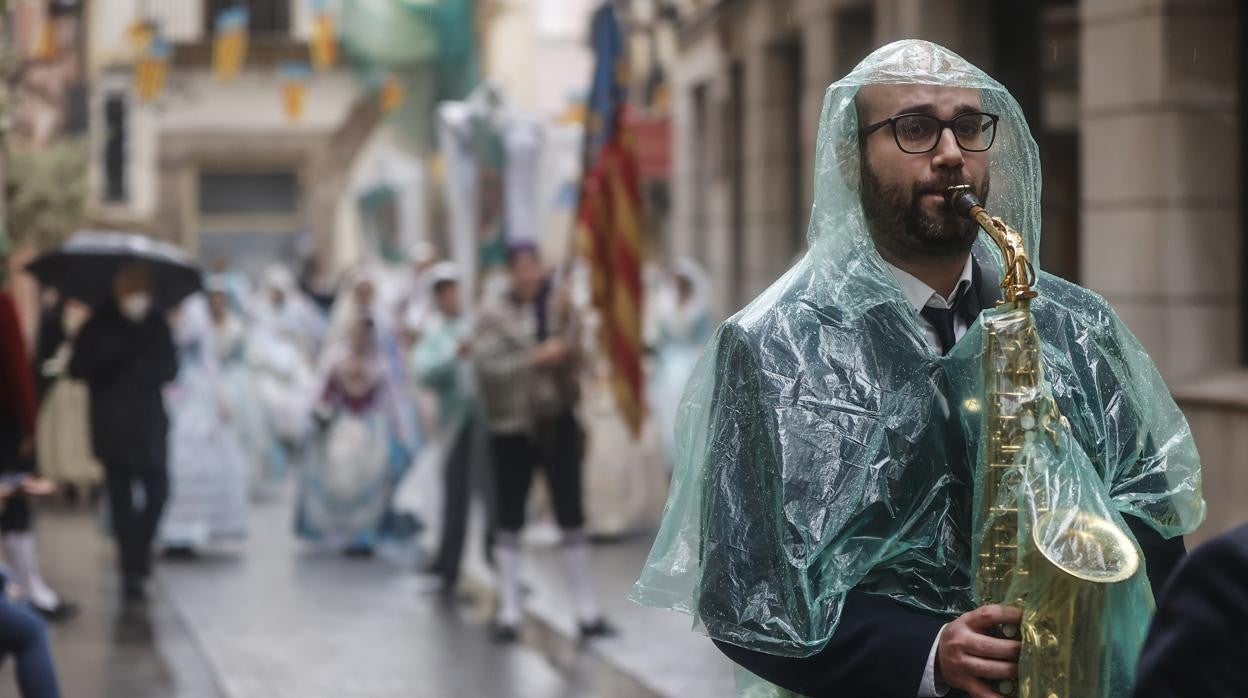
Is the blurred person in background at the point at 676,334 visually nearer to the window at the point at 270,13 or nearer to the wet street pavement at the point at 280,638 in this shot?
the wet street pavement at the point at 280,638

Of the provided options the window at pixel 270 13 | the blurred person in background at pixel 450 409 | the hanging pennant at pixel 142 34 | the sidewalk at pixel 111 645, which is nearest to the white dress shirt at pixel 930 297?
the sidewalk at pixel 111 645

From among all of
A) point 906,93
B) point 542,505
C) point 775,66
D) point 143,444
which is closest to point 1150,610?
point 906,93

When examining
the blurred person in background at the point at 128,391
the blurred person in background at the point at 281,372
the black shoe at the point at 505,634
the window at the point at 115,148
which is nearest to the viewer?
the black shoe at the point at 505,634

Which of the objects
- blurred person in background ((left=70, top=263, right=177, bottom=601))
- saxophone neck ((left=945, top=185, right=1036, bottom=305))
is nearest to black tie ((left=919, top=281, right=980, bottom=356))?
saxophone neck ((left=945, top=185, right=1036, bottom=305))

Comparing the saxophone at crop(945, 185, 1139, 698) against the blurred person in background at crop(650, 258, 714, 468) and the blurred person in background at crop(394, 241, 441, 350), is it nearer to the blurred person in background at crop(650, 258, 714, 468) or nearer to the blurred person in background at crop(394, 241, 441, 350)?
the blurred person in background at crop(394, 241, 441, 350)

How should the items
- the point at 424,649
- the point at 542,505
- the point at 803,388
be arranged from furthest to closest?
the point at 542,505
the point at 424,649
the point at 803,388

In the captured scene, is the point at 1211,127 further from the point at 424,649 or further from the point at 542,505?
the point at 542,505

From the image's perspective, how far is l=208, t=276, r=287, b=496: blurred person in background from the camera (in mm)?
15945

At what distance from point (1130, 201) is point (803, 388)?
7.33 meters

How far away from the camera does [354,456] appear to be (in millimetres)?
13070

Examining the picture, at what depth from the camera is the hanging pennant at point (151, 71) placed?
38188 mm

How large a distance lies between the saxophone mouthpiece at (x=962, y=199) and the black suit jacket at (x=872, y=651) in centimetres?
35

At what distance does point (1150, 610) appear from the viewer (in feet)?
7.91

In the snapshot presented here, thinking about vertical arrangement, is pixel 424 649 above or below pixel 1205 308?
below
